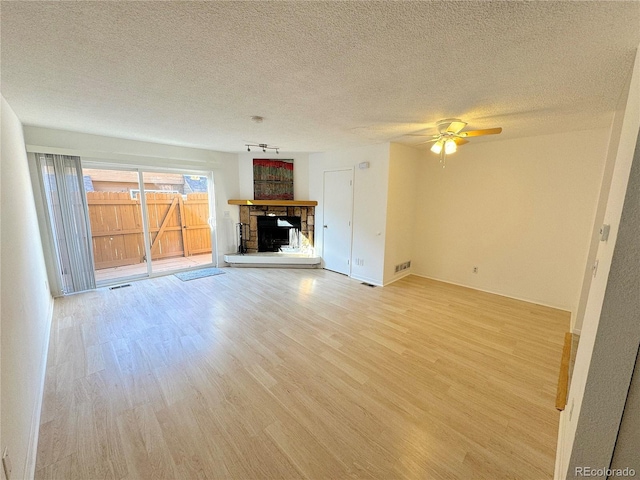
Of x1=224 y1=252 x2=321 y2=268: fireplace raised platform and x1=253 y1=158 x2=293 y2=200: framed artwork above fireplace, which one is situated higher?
x1=253 y1=158 x2=293 y2=200: framed artwork above fireplace

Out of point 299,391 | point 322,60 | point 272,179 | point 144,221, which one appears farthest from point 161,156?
point 299,391

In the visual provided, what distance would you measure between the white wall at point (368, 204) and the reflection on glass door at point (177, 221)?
10.2 feet

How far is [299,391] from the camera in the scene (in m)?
1.90

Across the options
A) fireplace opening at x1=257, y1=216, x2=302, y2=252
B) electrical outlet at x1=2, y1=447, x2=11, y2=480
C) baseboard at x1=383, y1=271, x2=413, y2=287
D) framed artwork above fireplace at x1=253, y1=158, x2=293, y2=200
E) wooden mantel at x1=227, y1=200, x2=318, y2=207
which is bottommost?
baseboard at x1=383, y1=271, x2=413, y2=287

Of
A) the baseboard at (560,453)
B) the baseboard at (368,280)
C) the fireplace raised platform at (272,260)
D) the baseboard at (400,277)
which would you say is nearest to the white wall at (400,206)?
the baseboard at (400,277)

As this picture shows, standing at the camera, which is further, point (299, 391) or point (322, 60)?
point (299, 391)

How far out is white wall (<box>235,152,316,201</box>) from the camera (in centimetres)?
512

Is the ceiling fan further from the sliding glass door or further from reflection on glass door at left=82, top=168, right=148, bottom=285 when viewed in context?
reflection on glass door at left=82, top=168, right=148, bottom=285

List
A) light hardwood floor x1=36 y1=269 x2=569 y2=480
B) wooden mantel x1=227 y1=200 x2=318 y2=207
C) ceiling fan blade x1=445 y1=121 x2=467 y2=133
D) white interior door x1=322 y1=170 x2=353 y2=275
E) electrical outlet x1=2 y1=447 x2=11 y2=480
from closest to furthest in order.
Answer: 1. electrical outlet x1=2 y1=447 x2=11 y2=480
2. light hardwood floor x1=36 y1=269 x2=569 y2=480
3. ceiling fan blade x1=445 y1=121 x2=467 y2=133
4. white interior door x1=322 y1=170 x2=353 y2=275
5. wooden mantel x1=227 y1=200 x2=318 y2=207

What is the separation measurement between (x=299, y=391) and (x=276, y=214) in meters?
3.96

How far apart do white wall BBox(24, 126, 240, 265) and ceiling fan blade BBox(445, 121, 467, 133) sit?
4.16 metres

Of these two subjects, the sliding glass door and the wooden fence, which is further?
the wooden fence

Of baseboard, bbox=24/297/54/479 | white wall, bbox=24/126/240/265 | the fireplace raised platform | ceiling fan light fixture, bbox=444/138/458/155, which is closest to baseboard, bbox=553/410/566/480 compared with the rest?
ceiling fan light fixture, bbox=444/138/458/155

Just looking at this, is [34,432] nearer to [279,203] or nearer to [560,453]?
[560,453]
